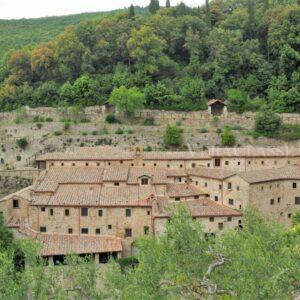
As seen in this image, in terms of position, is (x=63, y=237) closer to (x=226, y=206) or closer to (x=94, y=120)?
(x=226, y=206)

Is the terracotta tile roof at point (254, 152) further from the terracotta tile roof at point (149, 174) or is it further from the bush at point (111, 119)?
the bush at point (111, 119)

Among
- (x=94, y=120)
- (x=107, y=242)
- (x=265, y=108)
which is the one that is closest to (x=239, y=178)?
(x=107, y=242)

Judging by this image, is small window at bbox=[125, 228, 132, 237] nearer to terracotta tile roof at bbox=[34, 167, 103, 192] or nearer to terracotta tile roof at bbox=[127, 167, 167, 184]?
terracotta tile roof at bbox=[127, 167, 167, 184]

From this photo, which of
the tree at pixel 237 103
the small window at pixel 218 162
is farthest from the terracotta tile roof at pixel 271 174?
the tree at pixel 237 103

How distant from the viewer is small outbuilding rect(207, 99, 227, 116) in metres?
60.7

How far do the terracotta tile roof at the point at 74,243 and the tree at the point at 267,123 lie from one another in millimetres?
23734

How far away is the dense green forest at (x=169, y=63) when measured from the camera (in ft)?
205

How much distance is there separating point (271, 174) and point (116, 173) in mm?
12496

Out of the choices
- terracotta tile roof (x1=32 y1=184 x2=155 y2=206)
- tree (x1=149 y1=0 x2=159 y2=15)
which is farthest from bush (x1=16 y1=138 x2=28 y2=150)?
tree (x1=149 y1=0 x2=159 y2=15)

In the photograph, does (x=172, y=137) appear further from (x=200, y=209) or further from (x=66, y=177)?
(x=200, y=209)

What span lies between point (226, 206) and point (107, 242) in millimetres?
9851

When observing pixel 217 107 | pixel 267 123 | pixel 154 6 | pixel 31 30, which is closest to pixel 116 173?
pixel 267 123

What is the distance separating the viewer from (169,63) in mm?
68188

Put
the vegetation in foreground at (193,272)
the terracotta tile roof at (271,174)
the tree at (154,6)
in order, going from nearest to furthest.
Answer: the vegetation in foreground at (193,272), the terracotta tile roof at (271,174), the tree at (154,6)
